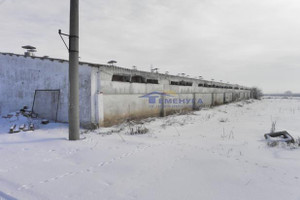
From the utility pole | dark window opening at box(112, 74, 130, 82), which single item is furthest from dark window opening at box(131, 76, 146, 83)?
the utility pole

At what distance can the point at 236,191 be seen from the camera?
2547 millimetres

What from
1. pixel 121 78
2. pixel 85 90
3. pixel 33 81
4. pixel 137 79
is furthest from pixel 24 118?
pixel 137 79

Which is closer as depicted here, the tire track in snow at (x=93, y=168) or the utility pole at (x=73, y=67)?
the tire track in snow at (x=93, y=168)

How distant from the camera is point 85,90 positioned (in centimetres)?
735

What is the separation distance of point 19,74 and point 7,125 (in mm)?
3332

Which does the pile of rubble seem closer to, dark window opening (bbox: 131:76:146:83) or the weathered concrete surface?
the weathered concrete surface

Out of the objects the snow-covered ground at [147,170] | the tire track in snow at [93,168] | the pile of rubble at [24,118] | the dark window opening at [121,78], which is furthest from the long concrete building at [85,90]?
the tire track in snow at [93,168]

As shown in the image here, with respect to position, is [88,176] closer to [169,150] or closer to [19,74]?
[169,150]

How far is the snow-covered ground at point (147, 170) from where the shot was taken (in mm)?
2531

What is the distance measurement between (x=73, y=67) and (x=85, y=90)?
6.73ft

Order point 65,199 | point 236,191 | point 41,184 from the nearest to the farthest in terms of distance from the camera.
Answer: point 65,199 < point 236,191 < point 41,184

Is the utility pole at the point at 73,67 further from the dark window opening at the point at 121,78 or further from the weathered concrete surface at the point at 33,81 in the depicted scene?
the dark window opening at the point at 121,78

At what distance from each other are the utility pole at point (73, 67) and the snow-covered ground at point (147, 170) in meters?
0.62

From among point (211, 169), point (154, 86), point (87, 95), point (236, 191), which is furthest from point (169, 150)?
point (154, 86)
